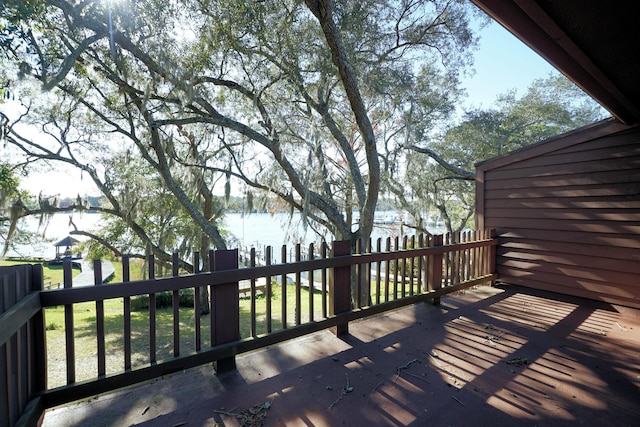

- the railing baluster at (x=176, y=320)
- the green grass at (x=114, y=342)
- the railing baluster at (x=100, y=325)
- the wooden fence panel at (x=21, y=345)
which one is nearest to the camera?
the wooden fence panel at (x=21, y=345)

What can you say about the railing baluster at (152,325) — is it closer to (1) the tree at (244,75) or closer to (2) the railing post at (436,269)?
(2) the railing post at (436,269)

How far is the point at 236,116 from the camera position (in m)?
8.77

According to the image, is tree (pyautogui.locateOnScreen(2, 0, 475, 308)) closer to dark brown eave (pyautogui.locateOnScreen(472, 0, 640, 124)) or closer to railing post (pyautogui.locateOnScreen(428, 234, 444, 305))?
railing post (pyautogui.locateOnScreen(428, 234, 444, 305))

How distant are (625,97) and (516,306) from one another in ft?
7.52

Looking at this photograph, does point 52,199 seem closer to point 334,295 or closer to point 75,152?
point 75,152

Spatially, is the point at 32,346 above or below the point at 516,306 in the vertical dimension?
above

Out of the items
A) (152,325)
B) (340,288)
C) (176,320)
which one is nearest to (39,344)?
(152,325)

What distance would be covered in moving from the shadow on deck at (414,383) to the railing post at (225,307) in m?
0.10

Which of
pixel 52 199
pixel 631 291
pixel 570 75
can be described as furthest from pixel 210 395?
pixel 52 199

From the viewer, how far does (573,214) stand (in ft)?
11.8

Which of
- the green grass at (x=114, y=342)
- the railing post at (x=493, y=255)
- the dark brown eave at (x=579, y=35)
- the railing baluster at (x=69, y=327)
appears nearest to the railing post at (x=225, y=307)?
the railing baluster at (x=69, y=327)

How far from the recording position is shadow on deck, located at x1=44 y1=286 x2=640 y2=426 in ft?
5.13

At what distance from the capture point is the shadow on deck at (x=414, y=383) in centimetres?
156

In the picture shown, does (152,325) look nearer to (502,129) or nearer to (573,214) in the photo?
(573,214)
